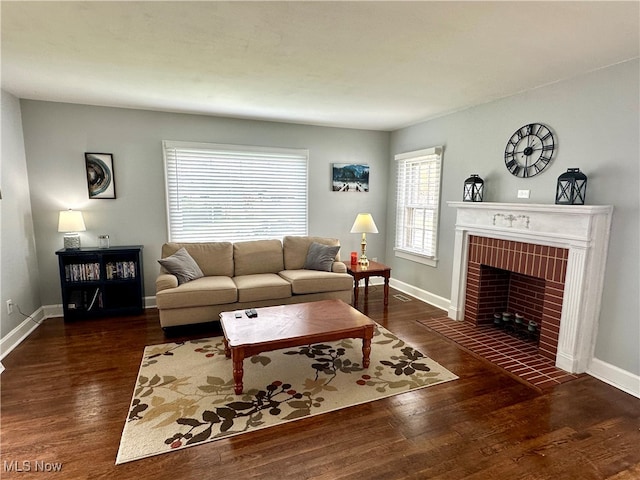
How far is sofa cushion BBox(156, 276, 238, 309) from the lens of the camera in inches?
132

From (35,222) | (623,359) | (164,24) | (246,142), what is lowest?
(623,359)

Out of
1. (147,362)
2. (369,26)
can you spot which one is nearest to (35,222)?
(147,362)

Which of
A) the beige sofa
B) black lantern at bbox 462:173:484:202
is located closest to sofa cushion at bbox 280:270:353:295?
the beige sofa

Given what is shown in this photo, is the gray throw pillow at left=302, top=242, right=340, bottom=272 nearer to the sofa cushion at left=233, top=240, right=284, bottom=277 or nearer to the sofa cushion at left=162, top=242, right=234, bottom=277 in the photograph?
the sofa cushion at left=233, top=240, right=284, bottom=277

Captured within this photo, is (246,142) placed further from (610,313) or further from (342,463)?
(610,313)

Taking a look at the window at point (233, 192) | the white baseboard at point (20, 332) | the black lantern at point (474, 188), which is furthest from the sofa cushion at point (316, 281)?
the white baseboard at point (20, 332)

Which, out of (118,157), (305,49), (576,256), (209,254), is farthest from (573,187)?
(118,157)

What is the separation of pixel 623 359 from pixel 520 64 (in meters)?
2.42

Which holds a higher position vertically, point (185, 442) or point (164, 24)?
point (164, 24)

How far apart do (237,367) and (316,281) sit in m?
1.72

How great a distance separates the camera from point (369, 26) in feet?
6.58

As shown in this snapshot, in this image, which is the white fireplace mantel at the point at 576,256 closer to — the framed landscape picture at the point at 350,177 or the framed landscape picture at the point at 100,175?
the framed landscape picture at the point at 350,177

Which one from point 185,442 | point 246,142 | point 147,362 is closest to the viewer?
point 185,442

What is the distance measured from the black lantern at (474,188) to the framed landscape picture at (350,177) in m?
1.81
